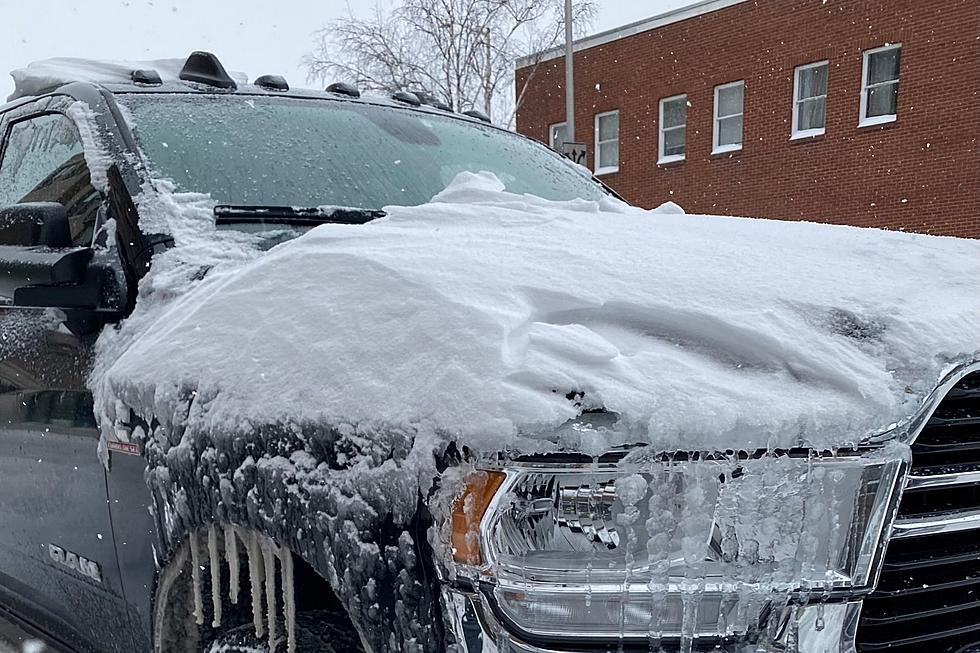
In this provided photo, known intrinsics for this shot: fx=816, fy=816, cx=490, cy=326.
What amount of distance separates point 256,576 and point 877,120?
14778mm

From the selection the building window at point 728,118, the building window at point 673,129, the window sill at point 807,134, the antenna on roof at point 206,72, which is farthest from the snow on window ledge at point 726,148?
the antenna on roof at point 206,72

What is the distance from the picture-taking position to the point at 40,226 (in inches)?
77.7

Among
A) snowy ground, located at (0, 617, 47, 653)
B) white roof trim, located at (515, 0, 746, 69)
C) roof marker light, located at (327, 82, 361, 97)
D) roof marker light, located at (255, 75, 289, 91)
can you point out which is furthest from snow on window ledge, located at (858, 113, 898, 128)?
snowy ground, located at (0, 617, 47, 653)

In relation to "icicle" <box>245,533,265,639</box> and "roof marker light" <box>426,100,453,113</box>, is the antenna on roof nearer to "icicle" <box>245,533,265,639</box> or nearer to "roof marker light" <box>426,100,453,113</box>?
"roof marker light" <box>426,100,453,113</box>

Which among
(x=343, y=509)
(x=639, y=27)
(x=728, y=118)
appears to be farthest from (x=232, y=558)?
(x=639, y=27)

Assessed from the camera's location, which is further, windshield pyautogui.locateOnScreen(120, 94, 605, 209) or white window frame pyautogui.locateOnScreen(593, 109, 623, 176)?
white window frame pyautogui.locateOnScreen(593, 109, 623, 176)

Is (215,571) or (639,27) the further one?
(639,27)

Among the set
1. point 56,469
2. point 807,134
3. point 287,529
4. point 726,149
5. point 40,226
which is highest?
point 807,134

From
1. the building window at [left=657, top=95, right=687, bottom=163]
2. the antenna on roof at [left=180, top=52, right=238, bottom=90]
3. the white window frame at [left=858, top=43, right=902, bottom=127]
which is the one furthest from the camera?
the building window at [left=657, top=95, right=687, bottom=163]

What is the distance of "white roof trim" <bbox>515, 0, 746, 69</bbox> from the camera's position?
1561cm

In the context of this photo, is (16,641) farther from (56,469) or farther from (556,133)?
(556,133)

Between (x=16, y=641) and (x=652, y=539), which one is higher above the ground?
(x=652, y=539)

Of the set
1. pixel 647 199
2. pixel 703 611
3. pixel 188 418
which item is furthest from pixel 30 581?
pixel 647 199

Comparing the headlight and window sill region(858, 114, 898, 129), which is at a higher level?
window sill region(858, 114, 898, 129)
